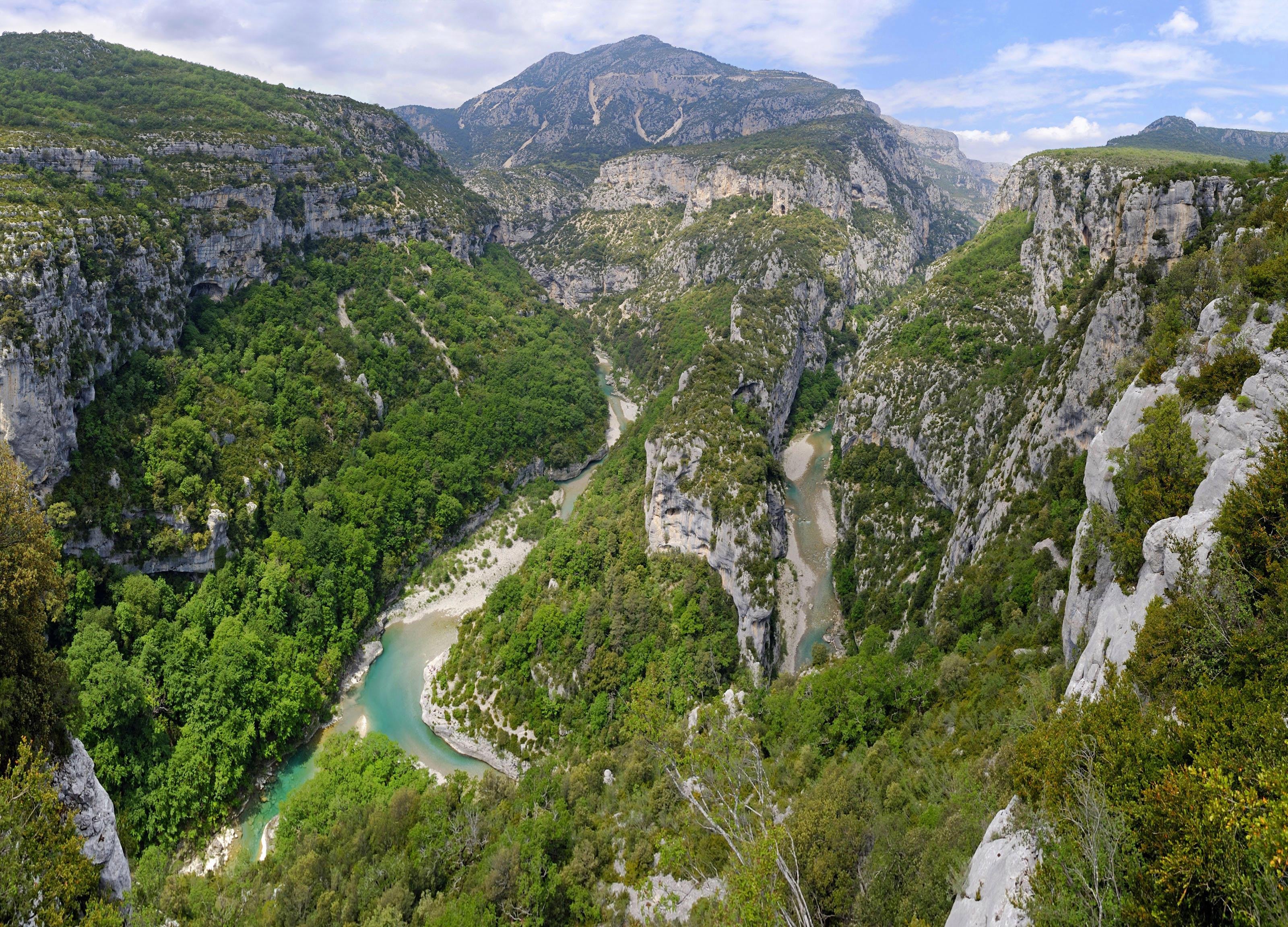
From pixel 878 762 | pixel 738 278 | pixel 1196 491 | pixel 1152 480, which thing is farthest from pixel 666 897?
pixel 738 278

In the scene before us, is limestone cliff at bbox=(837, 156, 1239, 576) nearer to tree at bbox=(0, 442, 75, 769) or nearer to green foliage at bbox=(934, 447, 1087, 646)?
green foliage at bbox=(934, 447, 1087, 646)

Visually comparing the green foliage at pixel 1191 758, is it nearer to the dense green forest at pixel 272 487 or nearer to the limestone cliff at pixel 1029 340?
the limestone cliff at pixel 1029 340

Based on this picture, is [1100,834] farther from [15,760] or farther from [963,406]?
[963,406]

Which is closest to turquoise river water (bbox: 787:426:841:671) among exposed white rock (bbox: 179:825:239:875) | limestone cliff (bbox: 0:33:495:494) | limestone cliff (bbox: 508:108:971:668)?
limestone cliff (bbox: 508:108:971:668)

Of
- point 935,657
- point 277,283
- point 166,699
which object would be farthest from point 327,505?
point 935,657

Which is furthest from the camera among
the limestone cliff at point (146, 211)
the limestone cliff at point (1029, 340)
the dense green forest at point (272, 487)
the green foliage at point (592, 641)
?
the green foliage at point (592, 641)

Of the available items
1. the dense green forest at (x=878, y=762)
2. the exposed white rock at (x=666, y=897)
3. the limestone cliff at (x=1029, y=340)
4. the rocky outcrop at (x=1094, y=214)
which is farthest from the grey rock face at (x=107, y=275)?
the rocky outcrop at (x=1094, y=214)
